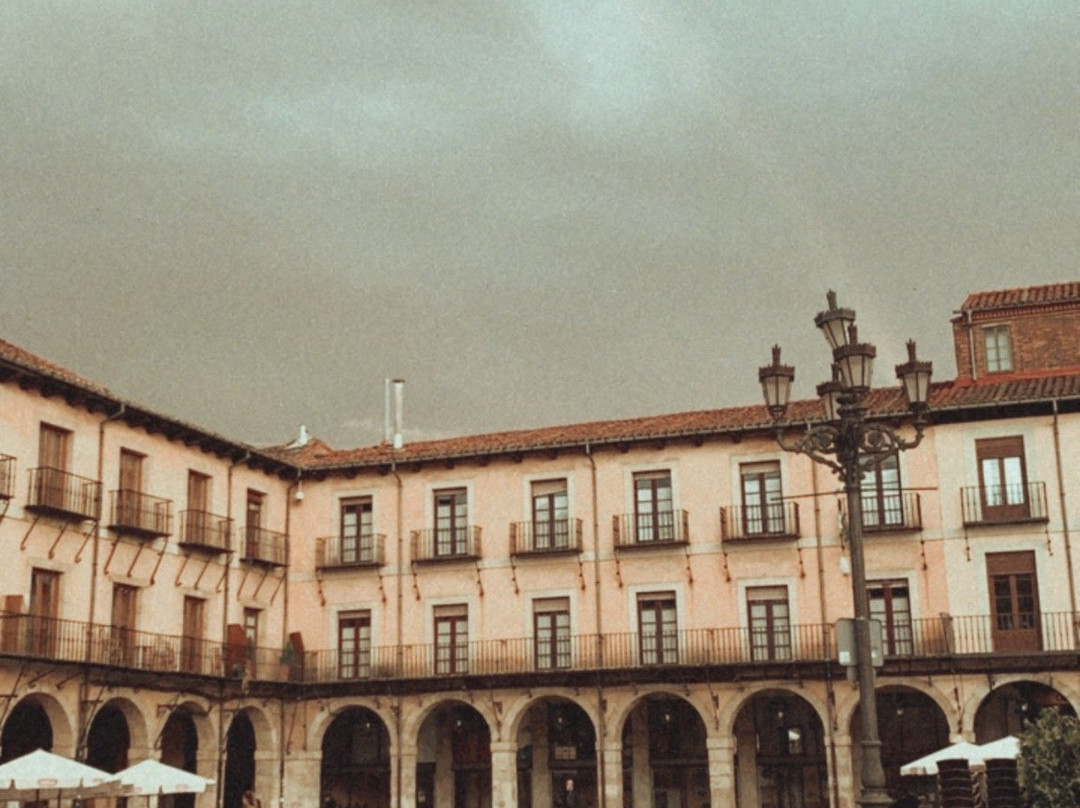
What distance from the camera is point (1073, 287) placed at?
34.3 meters

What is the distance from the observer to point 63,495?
28.6m

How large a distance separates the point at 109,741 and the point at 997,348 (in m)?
23.1

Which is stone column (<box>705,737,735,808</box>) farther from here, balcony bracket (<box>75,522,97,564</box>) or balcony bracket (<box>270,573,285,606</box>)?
balcony bracket (<box>75,522,97,564</box>)

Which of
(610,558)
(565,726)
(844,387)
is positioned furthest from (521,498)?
(844,387)

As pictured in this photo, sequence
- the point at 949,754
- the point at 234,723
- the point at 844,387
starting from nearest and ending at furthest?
the point at 844,387 < the point at 949,754 < the point at 234,723

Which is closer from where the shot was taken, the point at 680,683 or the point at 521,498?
the point at 680,683

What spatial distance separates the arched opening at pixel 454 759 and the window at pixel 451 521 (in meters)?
3.99

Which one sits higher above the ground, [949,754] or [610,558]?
[610,558]

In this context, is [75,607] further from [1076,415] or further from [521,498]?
[1076,415]

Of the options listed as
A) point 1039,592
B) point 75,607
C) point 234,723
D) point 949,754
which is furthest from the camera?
point 234,723

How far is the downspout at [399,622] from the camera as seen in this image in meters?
34.7

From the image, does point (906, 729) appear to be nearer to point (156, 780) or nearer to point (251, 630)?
point (251, 630)

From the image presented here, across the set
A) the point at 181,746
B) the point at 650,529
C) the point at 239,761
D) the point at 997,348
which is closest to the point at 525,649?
the point at 650,529

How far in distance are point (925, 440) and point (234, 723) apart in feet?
61.6
